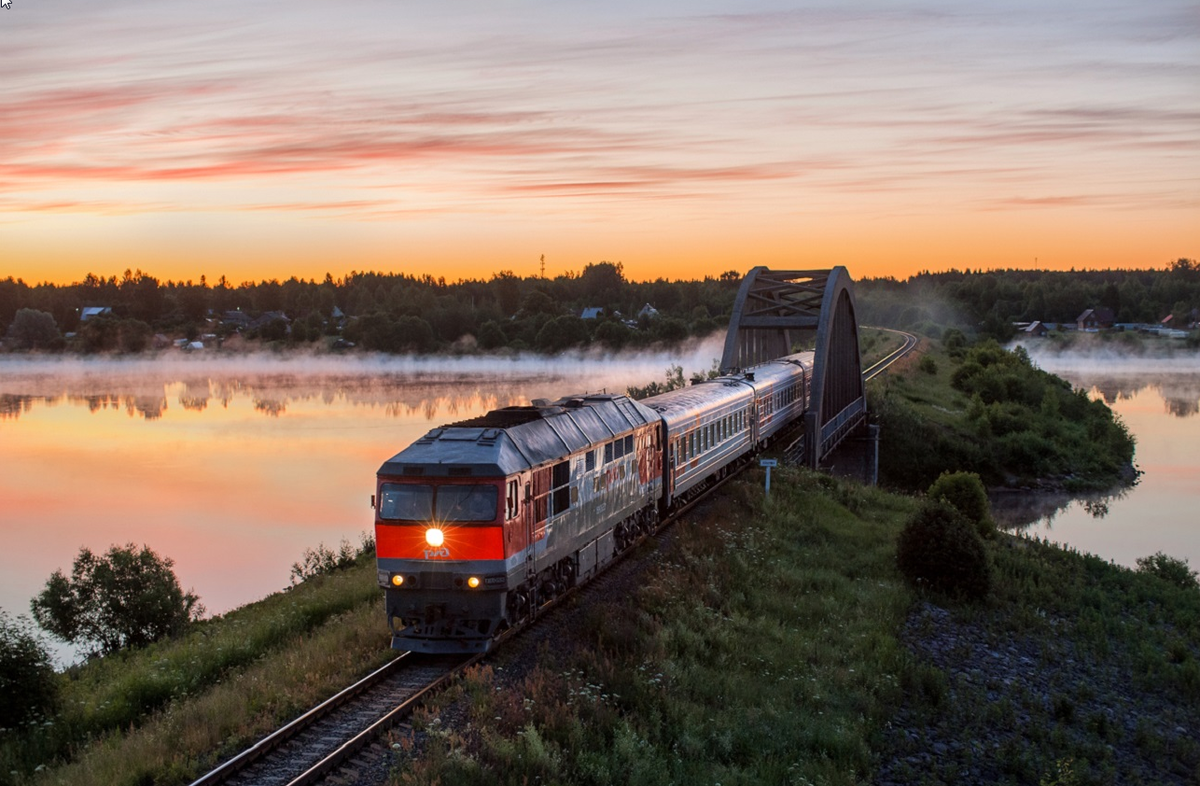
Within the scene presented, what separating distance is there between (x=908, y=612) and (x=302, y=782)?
16.9m

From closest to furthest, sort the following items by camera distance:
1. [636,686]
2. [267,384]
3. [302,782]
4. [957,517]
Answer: [302,782] < [636,686] < [957,517] < [267,384]

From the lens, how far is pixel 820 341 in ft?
163

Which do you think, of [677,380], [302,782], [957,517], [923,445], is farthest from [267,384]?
[302,782]

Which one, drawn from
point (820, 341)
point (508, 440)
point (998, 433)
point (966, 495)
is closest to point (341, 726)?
point (508, 440)

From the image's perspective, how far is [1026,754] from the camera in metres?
18.9

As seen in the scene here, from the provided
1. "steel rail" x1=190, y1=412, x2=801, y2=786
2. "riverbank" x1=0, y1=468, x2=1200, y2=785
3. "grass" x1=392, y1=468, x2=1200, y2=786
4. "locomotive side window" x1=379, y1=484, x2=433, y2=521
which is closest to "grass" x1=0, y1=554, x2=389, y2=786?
"riverbank" x1=0, y1=468, x2=1200, y2=785

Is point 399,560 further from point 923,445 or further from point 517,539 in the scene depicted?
point 923,445

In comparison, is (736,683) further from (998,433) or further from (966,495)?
(998,433)

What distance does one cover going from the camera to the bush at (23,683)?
17703 mm

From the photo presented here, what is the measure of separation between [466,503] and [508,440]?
4.93 feet

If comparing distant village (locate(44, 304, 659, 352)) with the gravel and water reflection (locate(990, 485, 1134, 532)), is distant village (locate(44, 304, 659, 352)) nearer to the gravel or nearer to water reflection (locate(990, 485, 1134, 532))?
water reflection (locate(990, 485, 1134, 532))

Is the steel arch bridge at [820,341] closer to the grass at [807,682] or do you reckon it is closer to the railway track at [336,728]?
the grass at [807,682]

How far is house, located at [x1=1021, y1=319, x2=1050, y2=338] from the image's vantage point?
18888 cm

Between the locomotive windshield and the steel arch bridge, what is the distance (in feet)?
95.4
